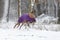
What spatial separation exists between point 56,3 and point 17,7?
215 cm

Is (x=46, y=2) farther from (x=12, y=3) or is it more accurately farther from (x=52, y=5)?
(x=12, y=3)

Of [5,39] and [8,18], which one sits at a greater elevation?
[5,39]

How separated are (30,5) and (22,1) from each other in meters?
0.49

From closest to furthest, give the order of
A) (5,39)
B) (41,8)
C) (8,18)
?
(5,39), (8,18), (41,8)

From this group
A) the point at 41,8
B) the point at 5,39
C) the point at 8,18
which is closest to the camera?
the point at 5,39

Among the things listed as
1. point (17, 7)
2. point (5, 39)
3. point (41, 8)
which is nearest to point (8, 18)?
point (17, 7)

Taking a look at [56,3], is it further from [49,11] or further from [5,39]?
[5,39]

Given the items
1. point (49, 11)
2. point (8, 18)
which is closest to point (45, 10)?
point (49, 11)

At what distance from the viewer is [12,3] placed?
15.0 metres

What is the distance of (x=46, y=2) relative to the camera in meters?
15.3

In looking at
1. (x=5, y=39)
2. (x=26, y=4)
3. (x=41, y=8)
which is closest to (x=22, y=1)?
(x=26, y=4)

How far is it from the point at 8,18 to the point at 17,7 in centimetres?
83

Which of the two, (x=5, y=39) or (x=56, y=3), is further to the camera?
(x=56, y=3)

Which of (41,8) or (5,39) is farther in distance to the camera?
(41,8)
